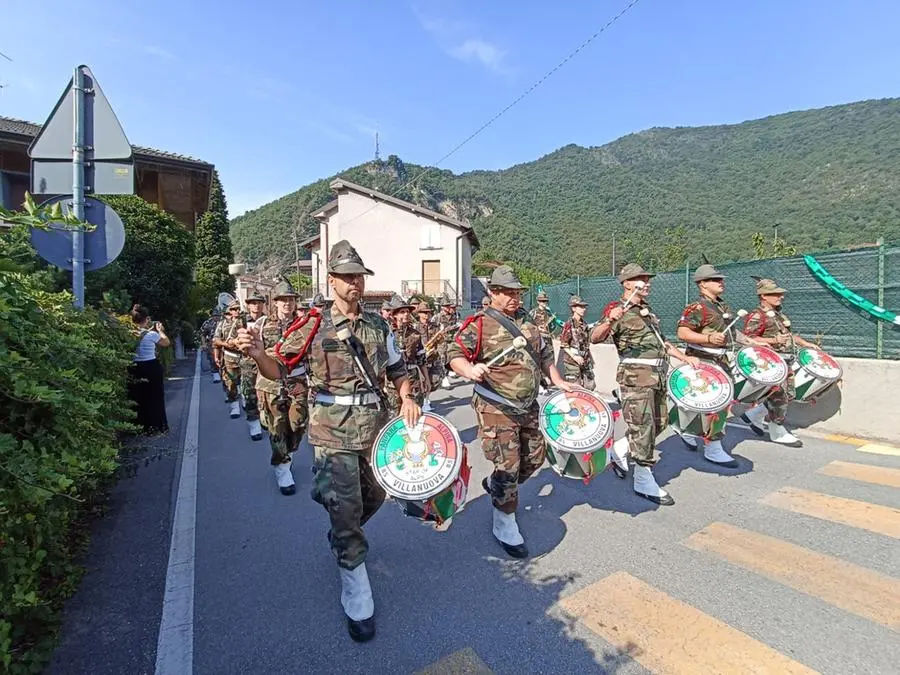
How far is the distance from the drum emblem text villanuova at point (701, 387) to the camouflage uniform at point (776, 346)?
69.5 inches

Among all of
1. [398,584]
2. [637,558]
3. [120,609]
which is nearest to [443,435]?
[398,584]

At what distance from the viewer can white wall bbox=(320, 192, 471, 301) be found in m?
31.9

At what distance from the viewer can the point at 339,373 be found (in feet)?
10.3

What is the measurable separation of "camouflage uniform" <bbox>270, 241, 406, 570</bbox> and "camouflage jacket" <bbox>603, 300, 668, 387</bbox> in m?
2.66

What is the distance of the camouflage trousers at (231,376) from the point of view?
9039mm

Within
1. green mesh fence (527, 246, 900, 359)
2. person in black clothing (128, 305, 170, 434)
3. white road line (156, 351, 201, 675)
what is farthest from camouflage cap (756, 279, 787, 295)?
person in black clothing (128, 305, 170, 434)

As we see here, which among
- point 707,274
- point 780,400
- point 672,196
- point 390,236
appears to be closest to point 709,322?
point 707,274

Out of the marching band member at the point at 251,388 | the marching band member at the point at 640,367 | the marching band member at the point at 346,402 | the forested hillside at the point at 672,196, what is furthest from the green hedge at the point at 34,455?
the forested hillside at the point at 672,196

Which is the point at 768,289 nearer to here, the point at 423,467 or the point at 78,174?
the point at 423,467

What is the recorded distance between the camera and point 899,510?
164 inches

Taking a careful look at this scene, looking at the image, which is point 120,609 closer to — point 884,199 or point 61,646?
point 61,646

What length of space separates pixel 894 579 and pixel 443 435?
10.1ft

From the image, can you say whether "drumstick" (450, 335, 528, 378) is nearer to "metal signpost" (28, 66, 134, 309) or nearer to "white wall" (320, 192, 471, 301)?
"metal signpost" (28, 66, 134, 309)

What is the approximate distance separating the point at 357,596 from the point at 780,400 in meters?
5.74
